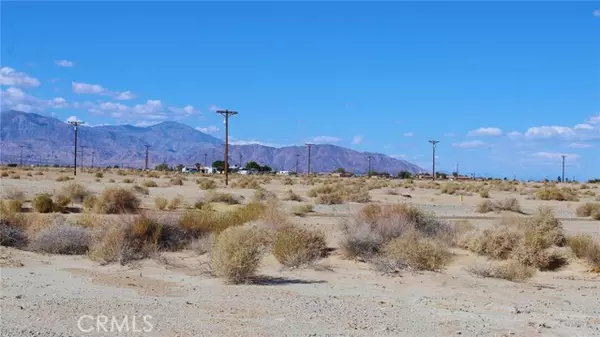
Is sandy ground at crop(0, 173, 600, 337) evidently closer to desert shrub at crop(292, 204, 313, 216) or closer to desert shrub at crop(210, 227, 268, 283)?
desert shrub at crop(210, 227, 268, 283)

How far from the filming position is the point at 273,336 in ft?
31.1

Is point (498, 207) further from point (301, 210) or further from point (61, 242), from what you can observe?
point (61, 242)

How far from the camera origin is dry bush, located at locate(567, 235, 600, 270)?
57.1 ft

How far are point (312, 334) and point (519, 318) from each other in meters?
3.70

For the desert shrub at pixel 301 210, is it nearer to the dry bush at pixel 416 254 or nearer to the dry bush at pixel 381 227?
the dry bush at pixel 381 227

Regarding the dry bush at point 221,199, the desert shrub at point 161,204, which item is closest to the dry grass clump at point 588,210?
the dry bush at point 221,199

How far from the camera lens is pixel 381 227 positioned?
19438 mm

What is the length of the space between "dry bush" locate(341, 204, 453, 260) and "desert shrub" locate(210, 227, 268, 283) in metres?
4.37

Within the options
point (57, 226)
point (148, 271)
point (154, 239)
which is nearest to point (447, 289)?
point (148, 271)

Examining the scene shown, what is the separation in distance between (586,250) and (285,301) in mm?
9659

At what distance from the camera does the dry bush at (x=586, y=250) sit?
17.4m

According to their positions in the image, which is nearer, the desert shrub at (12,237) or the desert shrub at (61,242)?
the desert shrub at (61,242)

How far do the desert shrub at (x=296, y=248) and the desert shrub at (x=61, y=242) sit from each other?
16.3ft

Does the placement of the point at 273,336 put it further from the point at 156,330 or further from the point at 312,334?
the point at 156,330
